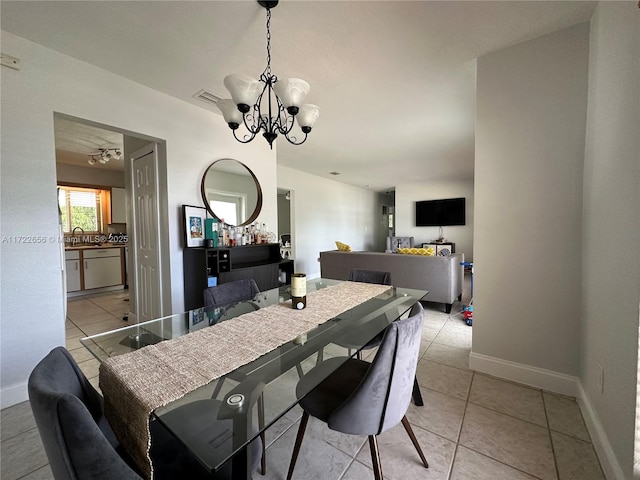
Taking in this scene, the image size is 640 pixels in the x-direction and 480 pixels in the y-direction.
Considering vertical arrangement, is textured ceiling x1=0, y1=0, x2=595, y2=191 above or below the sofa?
above

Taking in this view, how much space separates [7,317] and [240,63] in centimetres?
248

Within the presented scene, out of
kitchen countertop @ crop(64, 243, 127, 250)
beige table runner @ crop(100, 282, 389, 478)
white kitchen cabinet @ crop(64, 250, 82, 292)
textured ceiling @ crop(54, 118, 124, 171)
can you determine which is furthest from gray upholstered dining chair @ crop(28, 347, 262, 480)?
kitchen countertop @ crop(64, 243, 127, 250)

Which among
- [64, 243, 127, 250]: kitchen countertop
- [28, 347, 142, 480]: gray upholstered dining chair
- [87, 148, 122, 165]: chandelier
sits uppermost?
[87, 148, 122, 165]: chandelier

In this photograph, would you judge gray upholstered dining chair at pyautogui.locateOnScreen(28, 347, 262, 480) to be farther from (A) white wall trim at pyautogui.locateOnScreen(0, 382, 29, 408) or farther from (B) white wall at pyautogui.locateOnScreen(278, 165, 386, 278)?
(B) white wall at pyautogui.locateOnScreen(278, 165, 386, 278)

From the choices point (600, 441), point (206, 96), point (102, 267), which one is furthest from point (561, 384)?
point (102, 267)

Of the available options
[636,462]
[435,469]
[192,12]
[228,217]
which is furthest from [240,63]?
[636,462]

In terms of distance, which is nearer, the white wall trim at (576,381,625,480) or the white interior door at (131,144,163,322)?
the white wall trim at (576,381,625,480)

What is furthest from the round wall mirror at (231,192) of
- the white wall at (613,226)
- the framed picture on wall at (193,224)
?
the white wall at (613,226)

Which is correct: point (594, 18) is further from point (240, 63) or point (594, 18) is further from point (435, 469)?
point (435, 469)

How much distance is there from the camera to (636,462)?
3.21 feet

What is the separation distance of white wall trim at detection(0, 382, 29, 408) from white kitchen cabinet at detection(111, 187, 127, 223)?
4.55 m

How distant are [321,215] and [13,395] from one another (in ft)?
18.5

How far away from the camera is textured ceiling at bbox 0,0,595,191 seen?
160 centimetres

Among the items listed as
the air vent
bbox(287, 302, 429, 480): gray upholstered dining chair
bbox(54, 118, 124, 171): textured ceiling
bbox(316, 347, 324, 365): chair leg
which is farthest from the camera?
bbox(54, 118, 124, 171): textured ceiling
